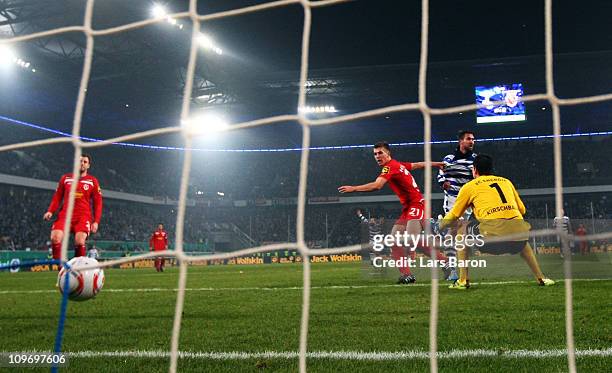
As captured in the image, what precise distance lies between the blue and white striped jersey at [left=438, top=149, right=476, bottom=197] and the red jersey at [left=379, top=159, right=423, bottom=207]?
1.77ft

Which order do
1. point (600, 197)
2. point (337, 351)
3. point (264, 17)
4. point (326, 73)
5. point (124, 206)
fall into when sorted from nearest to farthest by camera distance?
point (337, 351)
point (264, 17)
point (326, 73)
point (600, 197)
point (124, 206)

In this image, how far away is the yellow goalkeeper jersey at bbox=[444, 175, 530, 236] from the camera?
5141 millimetres

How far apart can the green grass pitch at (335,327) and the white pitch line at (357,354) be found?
0.09 ft

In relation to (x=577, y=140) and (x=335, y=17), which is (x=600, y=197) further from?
(x=335, y=17)

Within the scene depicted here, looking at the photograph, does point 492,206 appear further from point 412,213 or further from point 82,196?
point 82,196

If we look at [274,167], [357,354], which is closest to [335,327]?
[357,354]

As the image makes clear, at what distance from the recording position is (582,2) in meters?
18.1

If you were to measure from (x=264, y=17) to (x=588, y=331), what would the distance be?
18.1m

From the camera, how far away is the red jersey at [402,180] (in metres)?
6.37

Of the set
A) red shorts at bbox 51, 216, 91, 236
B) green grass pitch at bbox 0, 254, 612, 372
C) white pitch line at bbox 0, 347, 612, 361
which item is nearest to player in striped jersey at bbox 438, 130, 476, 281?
green grass pitch at bbox 0, 254, 612, 372

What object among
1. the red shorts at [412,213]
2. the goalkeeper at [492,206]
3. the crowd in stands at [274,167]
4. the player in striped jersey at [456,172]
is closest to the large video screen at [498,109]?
the crowd in stands at [274,167]

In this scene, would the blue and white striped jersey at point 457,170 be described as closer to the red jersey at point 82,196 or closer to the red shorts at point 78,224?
the red jersey at point 82,196

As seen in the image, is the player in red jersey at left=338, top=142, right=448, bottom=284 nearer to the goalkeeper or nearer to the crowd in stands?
the goalkeeper

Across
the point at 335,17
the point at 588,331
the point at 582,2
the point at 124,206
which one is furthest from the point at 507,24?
the point at 124,206
